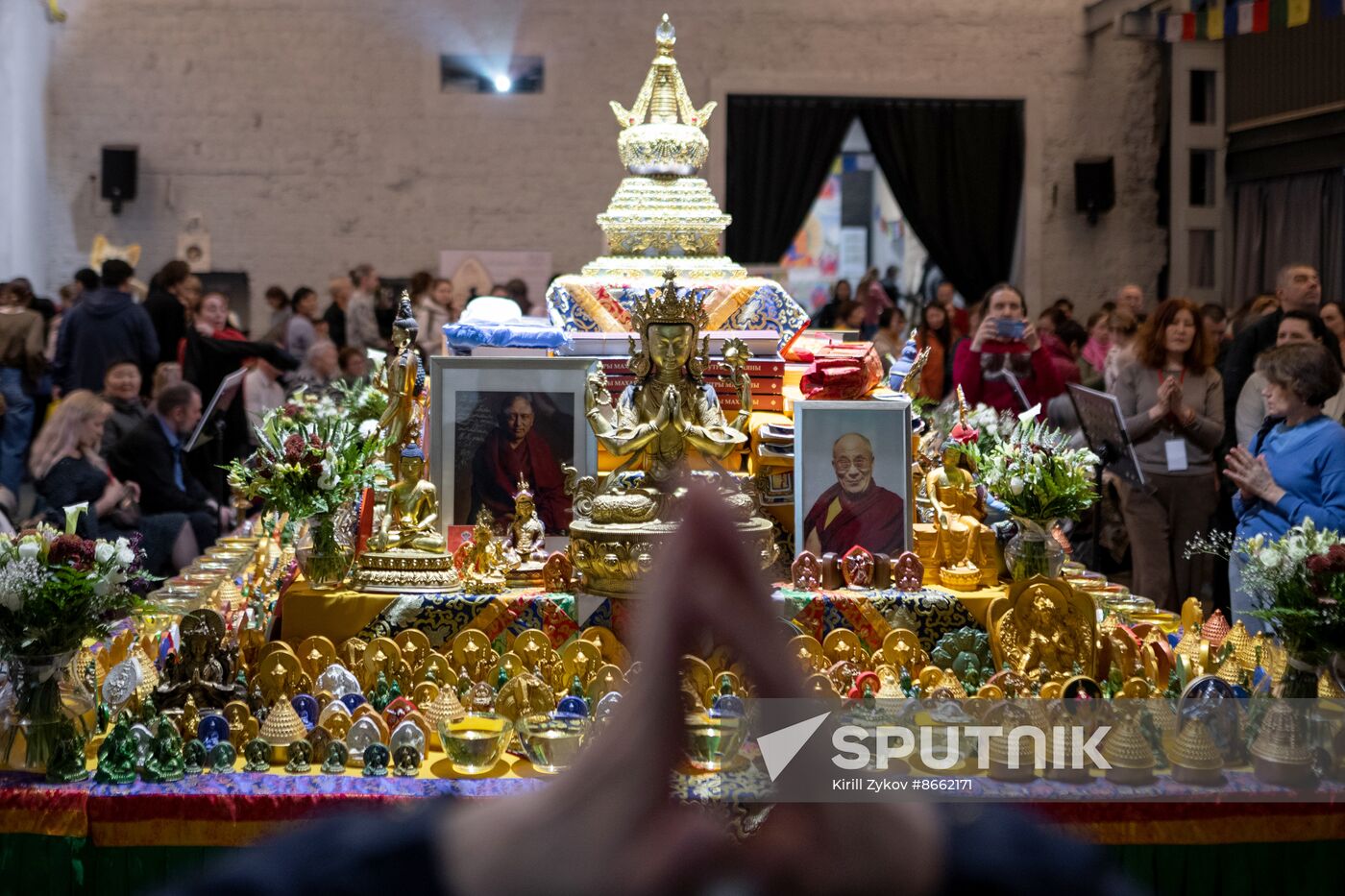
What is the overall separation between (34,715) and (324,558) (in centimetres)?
111

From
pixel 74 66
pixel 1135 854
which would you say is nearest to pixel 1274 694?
pixel 1135 854

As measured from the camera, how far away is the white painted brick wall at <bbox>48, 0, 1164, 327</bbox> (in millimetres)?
12062

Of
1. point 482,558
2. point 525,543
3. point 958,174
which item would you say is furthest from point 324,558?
point 958,174

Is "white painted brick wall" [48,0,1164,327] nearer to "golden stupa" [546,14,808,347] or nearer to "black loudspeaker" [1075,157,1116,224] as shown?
"black loudspeaker" [1075,157,1116,224]

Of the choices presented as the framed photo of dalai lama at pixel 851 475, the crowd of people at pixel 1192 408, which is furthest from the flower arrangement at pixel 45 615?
the crowd of people at pixel 1192 408

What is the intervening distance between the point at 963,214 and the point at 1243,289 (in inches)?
93.9

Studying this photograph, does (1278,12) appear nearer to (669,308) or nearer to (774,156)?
(774,156)

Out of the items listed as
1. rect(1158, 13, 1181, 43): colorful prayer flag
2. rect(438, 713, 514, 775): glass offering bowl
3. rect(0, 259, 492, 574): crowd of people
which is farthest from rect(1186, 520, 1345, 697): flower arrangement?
rect(1158, 13, 1181, 43): colorful prayer flag

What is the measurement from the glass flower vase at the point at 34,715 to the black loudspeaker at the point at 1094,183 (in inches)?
425

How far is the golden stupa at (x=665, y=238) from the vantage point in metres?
5.25

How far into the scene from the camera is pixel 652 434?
13.5 feet

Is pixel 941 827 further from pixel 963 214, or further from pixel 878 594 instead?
pixel 963 214

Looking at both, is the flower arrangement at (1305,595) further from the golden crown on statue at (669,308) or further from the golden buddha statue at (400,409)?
the golden buddha statue at (400,409)

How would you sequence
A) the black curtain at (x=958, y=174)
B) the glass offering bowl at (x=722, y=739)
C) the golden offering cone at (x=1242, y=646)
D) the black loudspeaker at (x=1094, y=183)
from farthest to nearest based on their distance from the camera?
the black curtain at (x=958, y=174), the black loudspeaker at (x=1094, y=183), the golden offering cone at (x=1242, y=646), the glass offering bowl at (x=722, y=739)
